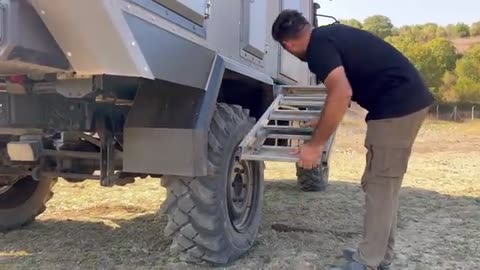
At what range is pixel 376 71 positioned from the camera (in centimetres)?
345

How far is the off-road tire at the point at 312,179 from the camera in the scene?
25.4ft

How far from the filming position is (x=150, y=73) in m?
2.77

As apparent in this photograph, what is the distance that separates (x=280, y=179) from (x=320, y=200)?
243cm

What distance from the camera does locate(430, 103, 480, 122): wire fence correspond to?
34.2 metres

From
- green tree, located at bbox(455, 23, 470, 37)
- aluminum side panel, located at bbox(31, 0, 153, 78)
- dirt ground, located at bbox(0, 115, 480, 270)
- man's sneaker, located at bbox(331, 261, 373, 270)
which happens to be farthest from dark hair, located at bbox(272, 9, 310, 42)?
green tree, located at bbox(455, 23, 470, 37)

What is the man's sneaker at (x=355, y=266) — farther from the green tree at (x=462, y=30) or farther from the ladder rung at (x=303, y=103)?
the green tree at (x=462, y=30)

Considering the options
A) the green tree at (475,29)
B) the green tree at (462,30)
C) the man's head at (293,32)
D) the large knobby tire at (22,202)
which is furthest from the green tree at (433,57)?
the man's head at (293,32)

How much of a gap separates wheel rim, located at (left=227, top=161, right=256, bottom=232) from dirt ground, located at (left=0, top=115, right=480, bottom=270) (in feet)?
0.87

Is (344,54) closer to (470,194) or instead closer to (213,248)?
(213,248)

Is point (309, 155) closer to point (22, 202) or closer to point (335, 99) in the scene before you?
point (335, 99)

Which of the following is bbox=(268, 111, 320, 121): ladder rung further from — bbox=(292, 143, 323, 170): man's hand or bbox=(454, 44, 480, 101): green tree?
bbox=(454, 44, 480, 101): green tree

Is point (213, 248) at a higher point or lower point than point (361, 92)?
lower

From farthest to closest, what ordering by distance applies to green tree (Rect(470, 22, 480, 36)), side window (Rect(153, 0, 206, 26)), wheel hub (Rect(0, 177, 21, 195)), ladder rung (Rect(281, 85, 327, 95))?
green tree (Rect(470, 22, 480, 36)) → wheel hub (Rect(0, 177, 21, 195)) → ladder rung (Rect(281, 85, 327, 95)) → side window (Rect(153, 0, 206, 26))

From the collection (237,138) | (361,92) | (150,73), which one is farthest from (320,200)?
(150,73)
